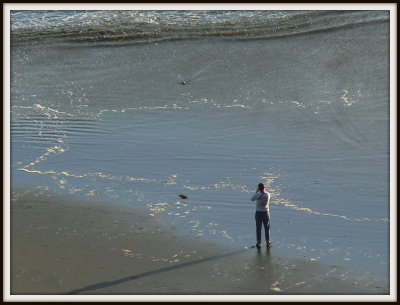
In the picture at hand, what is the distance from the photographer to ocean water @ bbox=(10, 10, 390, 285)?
1588 cm

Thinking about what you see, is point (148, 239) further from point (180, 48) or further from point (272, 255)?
point (180, 48)

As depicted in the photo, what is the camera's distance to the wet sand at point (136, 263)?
12750mm

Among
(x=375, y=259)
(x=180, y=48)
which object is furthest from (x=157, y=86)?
(x=375, y=259)

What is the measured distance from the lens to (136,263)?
540 inches

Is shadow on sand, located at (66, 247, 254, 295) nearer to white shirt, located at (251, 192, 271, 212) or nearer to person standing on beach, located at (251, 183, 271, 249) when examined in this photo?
person standing on beach, located at (251, 183, 271, 249)

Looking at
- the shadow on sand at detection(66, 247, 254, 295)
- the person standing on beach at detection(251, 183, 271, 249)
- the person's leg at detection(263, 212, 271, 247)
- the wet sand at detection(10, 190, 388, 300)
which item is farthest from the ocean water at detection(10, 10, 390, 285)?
the shadow on sand at detection(66, 247, 254, 295)

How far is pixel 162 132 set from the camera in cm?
2033

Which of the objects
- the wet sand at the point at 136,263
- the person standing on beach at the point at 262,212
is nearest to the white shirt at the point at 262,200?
the person standing on beach at the point at 262,212

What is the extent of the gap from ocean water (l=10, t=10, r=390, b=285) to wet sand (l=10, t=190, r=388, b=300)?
22.2 inches

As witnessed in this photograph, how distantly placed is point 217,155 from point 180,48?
358 inches

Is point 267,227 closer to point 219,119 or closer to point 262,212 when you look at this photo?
point 262,212

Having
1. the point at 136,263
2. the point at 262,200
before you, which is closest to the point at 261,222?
the point at 262,200

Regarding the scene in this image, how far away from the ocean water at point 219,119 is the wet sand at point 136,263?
565 millimetres

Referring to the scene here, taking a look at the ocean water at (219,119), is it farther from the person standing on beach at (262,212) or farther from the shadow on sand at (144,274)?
the shadow on sand at (144,274)
